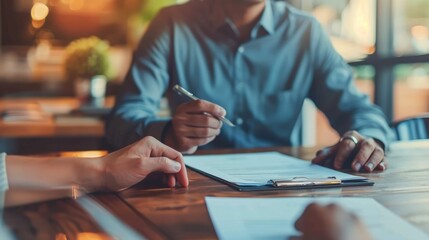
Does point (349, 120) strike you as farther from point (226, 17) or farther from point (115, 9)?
point (115, 9)

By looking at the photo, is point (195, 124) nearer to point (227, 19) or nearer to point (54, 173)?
point (54, 173)

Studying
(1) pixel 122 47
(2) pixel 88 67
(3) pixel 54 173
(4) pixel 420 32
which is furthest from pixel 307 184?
(1) pixel 122 47

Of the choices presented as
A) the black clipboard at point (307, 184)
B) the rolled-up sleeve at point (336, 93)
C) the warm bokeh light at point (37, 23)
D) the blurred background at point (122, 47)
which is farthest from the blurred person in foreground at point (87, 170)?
the warm bokeh light at point (37, 23)

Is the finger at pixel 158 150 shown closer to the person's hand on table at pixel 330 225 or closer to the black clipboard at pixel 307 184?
the black clipboard at pixel 307 184

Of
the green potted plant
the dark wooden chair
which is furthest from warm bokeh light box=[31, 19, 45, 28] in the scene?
the dark wooden chair

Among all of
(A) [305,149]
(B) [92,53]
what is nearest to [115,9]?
(B) [92,53]

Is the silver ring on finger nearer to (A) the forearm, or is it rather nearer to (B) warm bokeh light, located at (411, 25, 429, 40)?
(A) the forearm

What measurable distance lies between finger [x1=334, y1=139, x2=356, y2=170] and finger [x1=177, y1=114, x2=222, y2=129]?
9.5 inches

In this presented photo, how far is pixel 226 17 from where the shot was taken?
175cm

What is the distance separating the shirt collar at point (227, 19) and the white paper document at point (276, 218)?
98 centimetres

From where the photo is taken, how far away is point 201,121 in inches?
48.3

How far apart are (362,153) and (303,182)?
243 mm

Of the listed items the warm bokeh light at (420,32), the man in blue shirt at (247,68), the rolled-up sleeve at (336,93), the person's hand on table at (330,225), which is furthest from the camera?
the warm bokeh light at (420,32)

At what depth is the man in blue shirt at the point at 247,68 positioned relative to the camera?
1.72m
